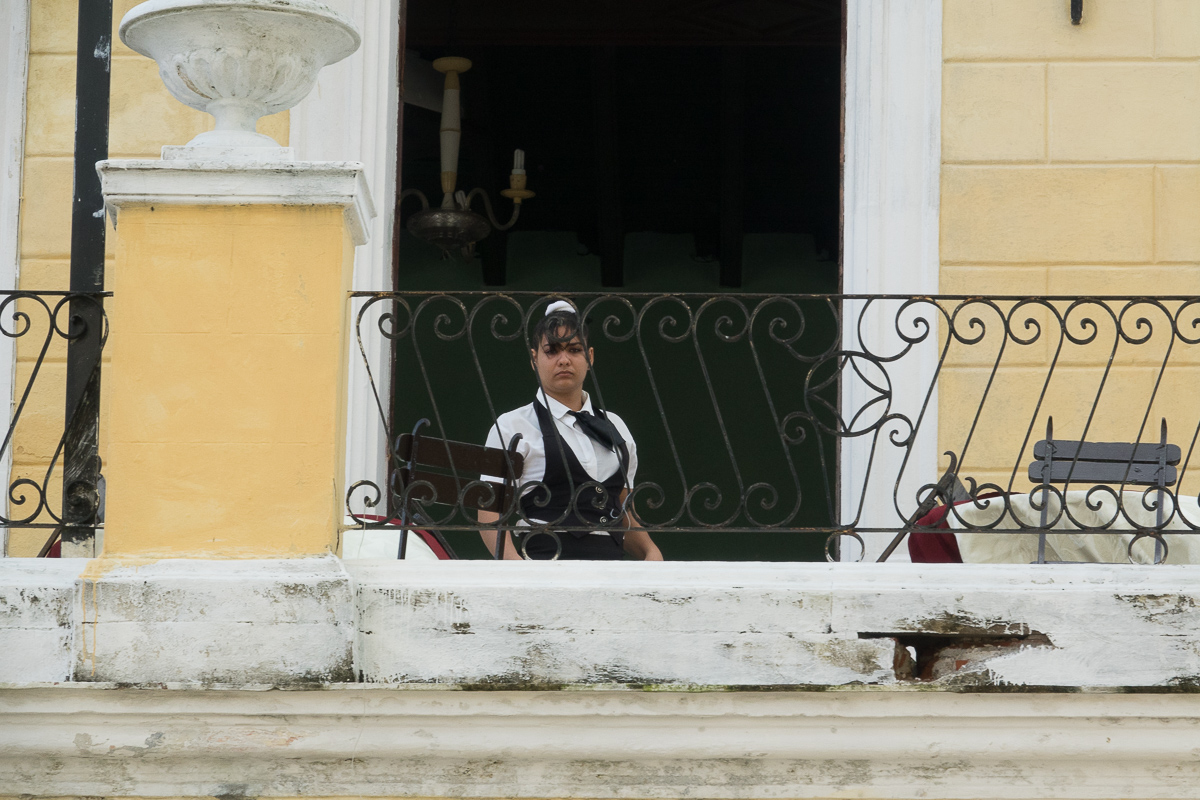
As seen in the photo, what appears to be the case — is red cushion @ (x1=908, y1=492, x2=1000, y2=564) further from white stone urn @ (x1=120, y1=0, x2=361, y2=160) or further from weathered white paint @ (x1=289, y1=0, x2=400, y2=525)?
weathered white paint @ (x1=289, y1=0, x2=400, y2=525)

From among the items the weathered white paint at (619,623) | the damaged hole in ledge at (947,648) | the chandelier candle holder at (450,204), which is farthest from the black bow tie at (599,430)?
the chandelier candle holder at (450,204)

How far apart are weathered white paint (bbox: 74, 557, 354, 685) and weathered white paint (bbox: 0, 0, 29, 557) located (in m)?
2.29

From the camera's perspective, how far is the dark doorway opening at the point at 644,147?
712 centimetres

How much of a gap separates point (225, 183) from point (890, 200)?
2768mm

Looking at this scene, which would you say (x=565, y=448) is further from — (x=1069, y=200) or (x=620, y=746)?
(x=1069, y=200)

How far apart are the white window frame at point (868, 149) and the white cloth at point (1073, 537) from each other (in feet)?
3.64

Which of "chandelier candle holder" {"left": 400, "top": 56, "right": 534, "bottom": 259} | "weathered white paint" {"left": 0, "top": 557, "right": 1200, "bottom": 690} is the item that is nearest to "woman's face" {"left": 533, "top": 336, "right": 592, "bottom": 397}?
"weathered white paint" {"left": 0, "top": 557, "right": 1200, "bottom": 690}

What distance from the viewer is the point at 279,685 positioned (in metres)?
3.16

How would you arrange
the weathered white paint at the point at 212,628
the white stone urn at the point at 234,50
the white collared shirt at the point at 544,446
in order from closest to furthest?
the weathered white paint at the point at 212,628, the white stone urn at the point at 234,50, the white collared shirt at the point at 544,446

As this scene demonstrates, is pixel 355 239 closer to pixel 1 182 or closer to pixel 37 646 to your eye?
pixel 37 646

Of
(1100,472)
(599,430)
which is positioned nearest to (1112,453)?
(1100,472)

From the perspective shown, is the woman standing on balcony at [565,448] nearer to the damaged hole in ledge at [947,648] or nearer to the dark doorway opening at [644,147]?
the damaged hole in ledge at [947,648]

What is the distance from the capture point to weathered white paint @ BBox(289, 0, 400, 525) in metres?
5.08

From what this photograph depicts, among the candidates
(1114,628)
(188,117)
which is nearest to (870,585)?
(1114,628)
